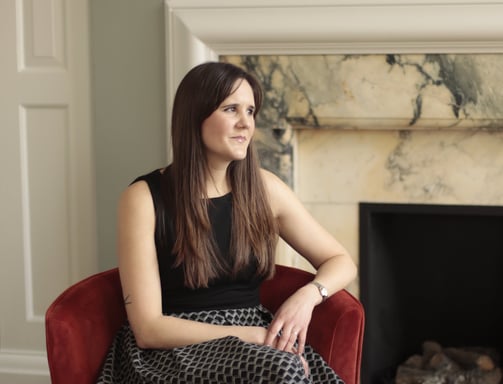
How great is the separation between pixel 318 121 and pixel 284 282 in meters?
0.64

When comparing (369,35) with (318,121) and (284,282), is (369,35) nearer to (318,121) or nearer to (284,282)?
(318,121)

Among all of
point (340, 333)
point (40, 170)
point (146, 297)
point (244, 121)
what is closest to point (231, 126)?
point (244, 121)

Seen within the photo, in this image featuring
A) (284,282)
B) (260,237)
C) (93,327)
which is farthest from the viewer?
(284,282)

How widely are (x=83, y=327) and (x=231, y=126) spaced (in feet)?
1.89

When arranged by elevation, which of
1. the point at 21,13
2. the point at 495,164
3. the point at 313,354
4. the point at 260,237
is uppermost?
the point at 21,13

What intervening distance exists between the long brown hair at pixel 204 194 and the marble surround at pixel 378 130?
0.57 m

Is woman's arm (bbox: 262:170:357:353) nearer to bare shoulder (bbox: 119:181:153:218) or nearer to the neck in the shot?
the neck

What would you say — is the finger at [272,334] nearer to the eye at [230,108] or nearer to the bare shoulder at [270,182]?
the bare shoulder at [270,182]

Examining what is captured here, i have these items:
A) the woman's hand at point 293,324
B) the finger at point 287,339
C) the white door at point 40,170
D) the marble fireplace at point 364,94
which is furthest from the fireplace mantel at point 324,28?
the finger at point 287,339

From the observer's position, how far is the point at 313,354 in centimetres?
190

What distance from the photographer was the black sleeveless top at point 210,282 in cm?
189

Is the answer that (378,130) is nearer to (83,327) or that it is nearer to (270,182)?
(270,182)

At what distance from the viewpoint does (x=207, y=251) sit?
6.28 ft

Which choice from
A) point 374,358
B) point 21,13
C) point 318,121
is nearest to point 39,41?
point 21,13
